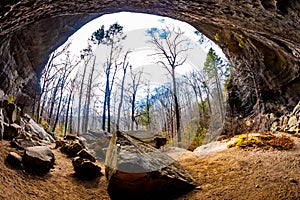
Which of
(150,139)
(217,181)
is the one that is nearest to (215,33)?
(150,139)

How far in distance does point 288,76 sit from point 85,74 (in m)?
19.8

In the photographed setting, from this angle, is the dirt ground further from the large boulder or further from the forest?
the forest

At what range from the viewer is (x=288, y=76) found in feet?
28.4

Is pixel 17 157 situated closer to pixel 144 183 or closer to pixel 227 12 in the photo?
pixel 144 183

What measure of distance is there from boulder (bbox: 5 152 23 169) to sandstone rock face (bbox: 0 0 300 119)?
2.65 meters

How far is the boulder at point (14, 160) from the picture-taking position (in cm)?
451

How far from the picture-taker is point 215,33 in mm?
10828

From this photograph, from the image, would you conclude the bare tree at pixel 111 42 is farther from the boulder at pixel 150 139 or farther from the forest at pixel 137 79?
the boulder at pixel 150 139

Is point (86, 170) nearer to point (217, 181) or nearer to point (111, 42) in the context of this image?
point (217, 181)

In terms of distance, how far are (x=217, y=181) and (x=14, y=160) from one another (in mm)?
4394

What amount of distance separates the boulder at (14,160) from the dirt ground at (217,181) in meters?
0.12

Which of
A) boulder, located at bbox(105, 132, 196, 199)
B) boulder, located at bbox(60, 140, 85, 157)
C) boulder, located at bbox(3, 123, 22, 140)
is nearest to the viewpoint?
boulder, located at bbox(105, 132, 196, 199)

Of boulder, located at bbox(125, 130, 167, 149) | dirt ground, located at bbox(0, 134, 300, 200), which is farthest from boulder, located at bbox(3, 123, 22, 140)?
boulder, located at bbox(125, 130, 167, 149)

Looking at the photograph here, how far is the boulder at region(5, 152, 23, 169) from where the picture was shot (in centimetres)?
451
